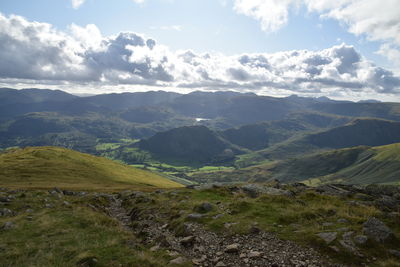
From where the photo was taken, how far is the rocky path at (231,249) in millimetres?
15270

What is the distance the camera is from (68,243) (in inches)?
755

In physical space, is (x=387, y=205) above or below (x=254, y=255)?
below

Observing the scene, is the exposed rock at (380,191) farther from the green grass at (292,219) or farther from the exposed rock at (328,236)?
the exposed rock at (328,236)

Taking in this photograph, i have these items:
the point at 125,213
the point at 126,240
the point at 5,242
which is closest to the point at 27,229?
the point at 5,242

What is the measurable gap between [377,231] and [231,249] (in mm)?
9860

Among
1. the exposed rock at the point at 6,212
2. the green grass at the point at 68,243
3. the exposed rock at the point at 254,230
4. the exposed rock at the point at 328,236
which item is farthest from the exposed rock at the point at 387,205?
the exposed rock at the point at 6,212

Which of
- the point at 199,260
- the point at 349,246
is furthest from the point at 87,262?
the point at 349,246

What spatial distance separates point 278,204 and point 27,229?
24833 millimetres

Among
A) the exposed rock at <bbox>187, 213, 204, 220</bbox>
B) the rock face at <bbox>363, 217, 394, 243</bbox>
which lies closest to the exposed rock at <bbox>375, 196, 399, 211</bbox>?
the rock face at <bbox>363, 217, 394, 243</bbox>

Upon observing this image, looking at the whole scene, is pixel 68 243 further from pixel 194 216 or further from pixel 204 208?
pixel 204 208

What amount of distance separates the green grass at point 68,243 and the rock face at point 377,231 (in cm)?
1364

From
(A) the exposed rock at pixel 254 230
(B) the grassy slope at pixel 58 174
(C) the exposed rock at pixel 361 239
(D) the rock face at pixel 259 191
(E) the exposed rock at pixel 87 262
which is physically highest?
(C) the exposed rock at pixel 361 239

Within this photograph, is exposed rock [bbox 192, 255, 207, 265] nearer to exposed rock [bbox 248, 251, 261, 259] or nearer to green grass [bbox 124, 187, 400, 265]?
exposed rock [bbox 248, 251, 261, 259]

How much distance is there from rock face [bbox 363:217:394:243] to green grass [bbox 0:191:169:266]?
44.8 feet
